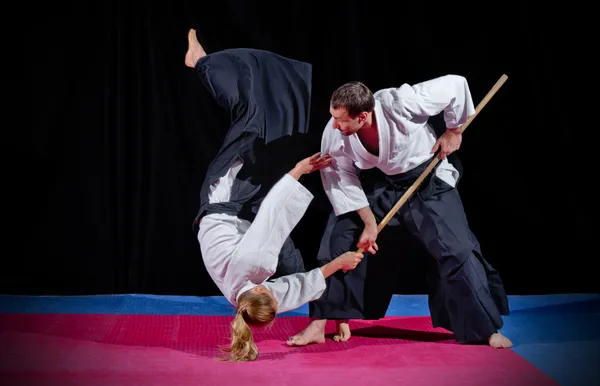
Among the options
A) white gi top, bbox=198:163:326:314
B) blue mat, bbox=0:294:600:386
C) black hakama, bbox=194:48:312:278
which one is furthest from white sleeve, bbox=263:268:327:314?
blue mat, bbox=0:294:600:386

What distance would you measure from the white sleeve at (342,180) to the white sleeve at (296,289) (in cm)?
31

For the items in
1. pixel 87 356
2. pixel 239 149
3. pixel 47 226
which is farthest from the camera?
pixel 47 226

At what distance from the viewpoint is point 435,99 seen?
3137 mm

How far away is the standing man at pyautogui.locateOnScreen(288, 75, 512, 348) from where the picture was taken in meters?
3.13

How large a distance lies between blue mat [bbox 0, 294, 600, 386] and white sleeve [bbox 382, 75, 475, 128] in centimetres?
101

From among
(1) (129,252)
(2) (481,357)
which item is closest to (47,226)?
(1) (129,252)

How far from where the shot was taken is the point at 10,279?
423cm

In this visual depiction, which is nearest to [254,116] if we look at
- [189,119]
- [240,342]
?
[189,119]

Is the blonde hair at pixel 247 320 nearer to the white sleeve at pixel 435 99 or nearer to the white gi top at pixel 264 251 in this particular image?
the white gi top at pixel 264 251

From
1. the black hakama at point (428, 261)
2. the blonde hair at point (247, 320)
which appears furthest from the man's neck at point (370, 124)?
the blonde hair at point (247, 320)

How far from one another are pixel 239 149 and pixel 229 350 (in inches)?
34.6

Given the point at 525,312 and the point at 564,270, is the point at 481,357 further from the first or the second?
the point at 564,270

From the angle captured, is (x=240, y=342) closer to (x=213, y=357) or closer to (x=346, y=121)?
(x=213, y=357)

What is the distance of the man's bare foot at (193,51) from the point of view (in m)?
3.66
